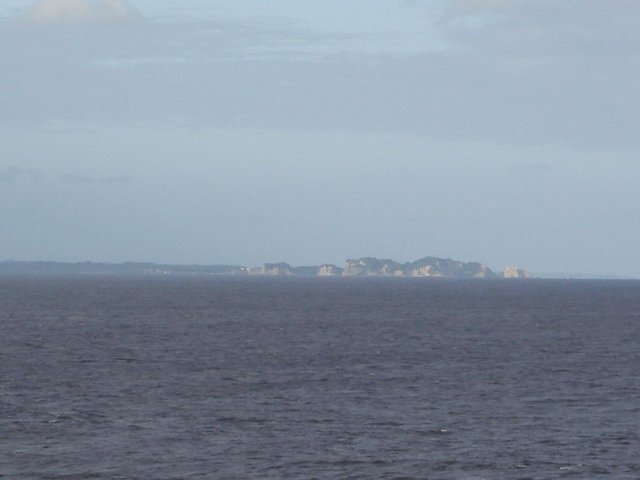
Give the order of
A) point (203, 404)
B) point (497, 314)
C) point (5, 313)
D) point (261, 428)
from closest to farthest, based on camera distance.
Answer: point (261, 428) < point (203, 404) < point (5, 313) < point (497, 314)

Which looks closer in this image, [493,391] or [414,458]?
[414,458]

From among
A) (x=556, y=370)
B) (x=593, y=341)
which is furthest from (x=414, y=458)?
(x=593, y=341)

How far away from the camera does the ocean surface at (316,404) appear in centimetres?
4512

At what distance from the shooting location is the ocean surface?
45125 millimetres

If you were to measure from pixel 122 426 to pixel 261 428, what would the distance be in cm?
648

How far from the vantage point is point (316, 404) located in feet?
198

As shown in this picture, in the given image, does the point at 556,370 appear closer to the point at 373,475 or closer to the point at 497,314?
the point at 373,475

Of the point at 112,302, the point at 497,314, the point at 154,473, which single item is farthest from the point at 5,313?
the point at 154,473

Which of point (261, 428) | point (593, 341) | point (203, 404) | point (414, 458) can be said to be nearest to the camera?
point (414, 458)

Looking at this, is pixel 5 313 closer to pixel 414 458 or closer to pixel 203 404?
pixel 203 404

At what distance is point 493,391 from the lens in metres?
67.4

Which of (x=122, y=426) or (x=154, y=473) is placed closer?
(x=154, y=473)

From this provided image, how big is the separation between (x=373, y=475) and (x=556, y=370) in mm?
39717

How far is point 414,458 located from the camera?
4625 centimetres
